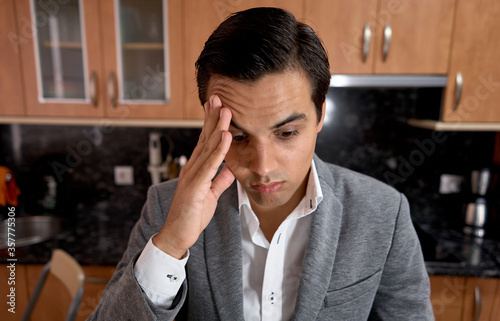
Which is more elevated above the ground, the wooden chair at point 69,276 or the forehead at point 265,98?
the forehead at point 265,98

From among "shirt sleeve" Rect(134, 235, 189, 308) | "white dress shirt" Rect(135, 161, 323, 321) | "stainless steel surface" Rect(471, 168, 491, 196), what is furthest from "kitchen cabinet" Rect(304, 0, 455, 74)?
"shirt sleeve" Rect(134, 235, 189, 308)

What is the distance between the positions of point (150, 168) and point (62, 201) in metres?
0.67

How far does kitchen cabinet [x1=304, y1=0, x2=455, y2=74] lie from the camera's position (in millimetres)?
1719

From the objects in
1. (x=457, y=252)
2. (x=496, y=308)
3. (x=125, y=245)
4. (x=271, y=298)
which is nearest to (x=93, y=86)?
(x=125, y=245)

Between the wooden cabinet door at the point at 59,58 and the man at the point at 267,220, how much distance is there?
112 centimetres

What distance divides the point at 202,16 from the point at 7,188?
1.56 meters

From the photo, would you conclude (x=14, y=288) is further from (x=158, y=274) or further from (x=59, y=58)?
(x=158, y=274)

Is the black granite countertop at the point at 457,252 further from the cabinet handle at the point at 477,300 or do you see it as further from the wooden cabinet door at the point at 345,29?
the wooden cabinet door at the point at 345,29

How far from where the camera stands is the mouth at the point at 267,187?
882mm

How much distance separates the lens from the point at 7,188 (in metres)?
2.08

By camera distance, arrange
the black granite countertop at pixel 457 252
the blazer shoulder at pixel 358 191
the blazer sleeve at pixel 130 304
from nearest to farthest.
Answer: the blazer sleeve at pixel 130 304
the blazer shoulder at pixel 358 191
the black granite countertop at pixel 457 252

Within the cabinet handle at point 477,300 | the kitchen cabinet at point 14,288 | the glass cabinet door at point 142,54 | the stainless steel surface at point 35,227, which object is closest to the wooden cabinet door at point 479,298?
Answer: the cabinet handle at point 477,300

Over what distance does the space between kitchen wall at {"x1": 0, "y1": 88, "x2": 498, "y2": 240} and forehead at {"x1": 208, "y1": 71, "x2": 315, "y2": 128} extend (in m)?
→ 1.38

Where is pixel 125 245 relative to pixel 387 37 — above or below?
below
